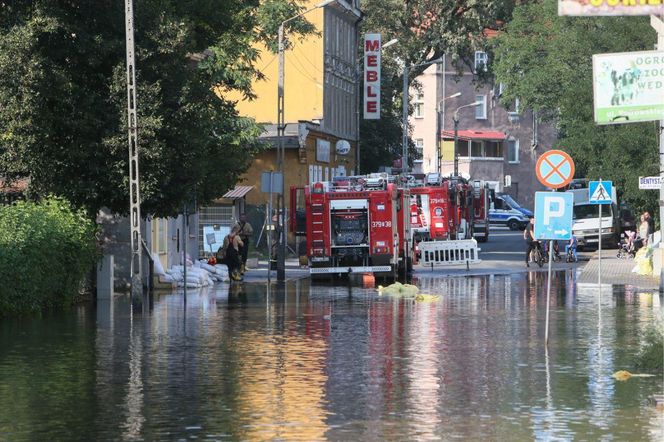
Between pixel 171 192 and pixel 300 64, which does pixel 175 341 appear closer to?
pixel 171 192

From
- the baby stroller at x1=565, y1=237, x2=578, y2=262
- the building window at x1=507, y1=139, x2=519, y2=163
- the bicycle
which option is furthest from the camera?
the building window at x1=507, y1=139, x2=519, y2=163

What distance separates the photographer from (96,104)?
112 ft

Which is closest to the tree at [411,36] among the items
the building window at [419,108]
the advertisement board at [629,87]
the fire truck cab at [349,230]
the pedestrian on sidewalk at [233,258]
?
the building window at [419,108]

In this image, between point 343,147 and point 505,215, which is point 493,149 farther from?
point 343,147

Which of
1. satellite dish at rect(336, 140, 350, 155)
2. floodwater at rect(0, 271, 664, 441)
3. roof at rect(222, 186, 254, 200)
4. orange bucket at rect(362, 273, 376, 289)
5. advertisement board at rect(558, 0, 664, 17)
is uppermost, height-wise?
satellite dish at rect(336, 140, 350, 155)

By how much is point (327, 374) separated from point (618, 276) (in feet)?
88.4

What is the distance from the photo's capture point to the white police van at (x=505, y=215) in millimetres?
102812

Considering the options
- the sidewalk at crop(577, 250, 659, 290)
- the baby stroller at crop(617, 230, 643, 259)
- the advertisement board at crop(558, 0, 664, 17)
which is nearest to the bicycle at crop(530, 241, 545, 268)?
the sidewalk at crop(577, 250, 659, 290)

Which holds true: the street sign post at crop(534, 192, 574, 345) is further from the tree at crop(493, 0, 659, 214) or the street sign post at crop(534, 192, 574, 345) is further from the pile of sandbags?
the tree at crop(493, 0, 659, 214)

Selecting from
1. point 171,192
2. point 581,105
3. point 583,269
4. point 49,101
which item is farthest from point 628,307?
point 581,105

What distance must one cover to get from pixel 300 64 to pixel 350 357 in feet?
172

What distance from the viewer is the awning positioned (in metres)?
122

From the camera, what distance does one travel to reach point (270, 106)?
229 ft

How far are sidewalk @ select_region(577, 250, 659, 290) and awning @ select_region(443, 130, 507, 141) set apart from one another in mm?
66087
